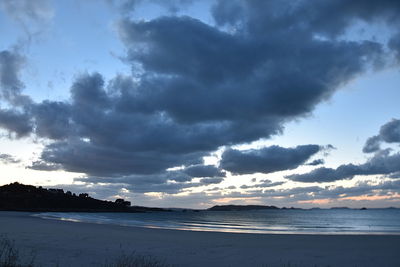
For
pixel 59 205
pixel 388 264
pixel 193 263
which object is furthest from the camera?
pixel 59 205

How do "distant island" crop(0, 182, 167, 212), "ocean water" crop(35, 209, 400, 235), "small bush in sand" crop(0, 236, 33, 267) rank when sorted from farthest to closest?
"distant island" crop(0, 182, 167, 212)
"ocean water" crop(35, 209, 400, 235)
"small bush in sand" crop(0, 236, 33, 267)

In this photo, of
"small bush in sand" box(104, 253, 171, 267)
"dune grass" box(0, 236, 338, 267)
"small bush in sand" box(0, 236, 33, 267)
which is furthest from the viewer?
"small bush in sand" box(104, 253, 171, 267)

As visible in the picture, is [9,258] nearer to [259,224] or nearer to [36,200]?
[259,224]

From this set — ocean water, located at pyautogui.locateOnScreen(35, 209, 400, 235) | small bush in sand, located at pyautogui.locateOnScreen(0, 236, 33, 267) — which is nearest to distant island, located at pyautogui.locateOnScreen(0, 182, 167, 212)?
ocean water, located at pyautogui.locateOnScreen(35, 209, 400, 235)

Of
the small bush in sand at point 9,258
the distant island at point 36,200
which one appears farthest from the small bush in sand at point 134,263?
the distant island at point 36,200

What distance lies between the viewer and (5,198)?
15962 cm

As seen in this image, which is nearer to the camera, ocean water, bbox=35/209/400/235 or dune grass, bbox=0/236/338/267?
dune grass, bbox=0/236/338/267

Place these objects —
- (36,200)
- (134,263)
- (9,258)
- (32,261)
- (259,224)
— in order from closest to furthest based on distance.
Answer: (9,258) < (32,261) < (134,263) < (259,224) < (36,200)

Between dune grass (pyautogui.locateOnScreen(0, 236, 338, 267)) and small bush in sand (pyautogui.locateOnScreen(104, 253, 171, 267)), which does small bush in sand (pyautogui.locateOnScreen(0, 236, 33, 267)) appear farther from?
small bush in sand (pyautogui.locateOnScreen(104, 253, 171, 267))

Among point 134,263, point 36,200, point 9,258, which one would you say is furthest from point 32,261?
point 36,200

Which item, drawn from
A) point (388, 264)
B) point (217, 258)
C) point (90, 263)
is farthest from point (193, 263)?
point (388, 264)

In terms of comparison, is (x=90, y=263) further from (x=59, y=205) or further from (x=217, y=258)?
(x=59, y=205)

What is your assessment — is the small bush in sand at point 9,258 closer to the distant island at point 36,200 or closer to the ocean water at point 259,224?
the ocean water at point 259,224

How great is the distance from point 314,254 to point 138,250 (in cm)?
1093
